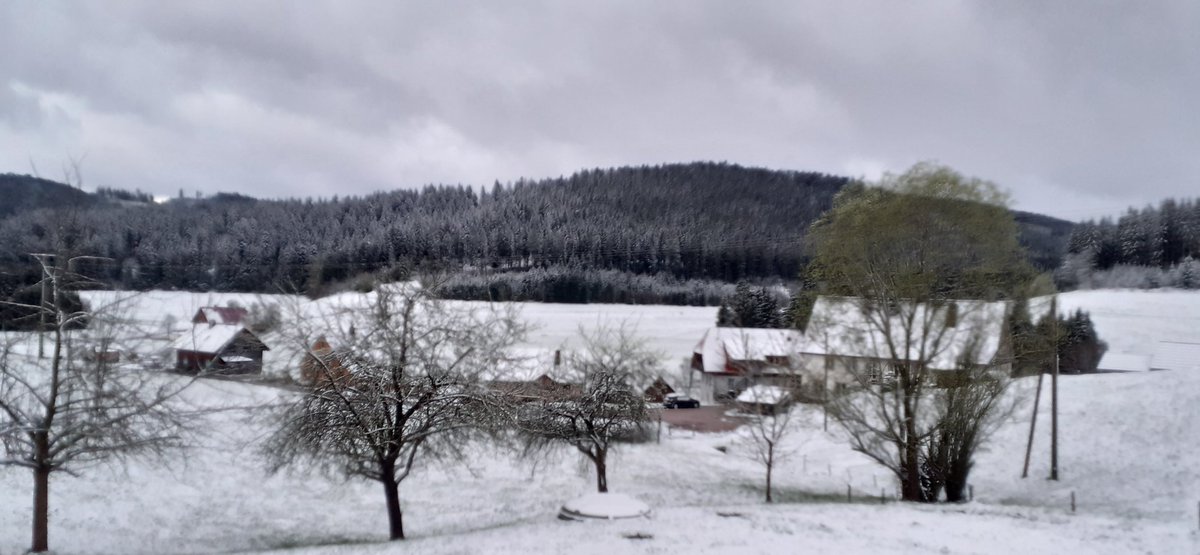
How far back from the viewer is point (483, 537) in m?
12.2

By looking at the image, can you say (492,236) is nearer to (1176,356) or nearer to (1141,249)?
(1176,356)

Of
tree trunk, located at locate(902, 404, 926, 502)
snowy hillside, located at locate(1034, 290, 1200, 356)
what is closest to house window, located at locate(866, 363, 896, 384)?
tree trunk, located at locate(902, 404, 926, 502)

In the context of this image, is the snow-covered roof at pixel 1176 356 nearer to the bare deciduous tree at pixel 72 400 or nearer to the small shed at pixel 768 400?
the small shed at pixel 768 400

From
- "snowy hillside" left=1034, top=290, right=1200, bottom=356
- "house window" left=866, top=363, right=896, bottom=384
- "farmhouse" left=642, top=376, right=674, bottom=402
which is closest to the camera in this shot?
"house window" left=866, top=363, right=896, bottom=384

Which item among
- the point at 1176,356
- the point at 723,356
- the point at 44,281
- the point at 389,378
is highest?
the point at 44,281

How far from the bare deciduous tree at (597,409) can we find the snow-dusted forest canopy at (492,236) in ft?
12.7

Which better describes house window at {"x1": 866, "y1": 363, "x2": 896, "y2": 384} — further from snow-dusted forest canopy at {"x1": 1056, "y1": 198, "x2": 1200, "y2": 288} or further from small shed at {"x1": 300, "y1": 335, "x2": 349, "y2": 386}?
snow-dusted forest canopy at {"x1": 1056, "y1": 198, "x2": 1200, "y2": 288}

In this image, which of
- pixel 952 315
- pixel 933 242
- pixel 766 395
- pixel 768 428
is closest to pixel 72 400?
pixel 933 242

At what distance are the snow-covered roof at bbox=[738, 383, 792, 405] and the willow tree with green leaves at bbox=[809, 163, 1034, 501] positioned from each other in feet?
15.8

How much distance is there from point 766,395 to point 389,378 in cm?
2263

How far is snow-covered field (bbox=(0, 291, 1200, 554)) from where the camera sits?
38.3 ft

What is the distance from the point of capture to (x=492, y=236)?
5466 centimetres

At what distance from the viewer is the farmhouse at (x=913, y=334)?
18172 millimetres

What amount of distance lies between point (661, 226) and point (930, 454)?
62993 millimetres
